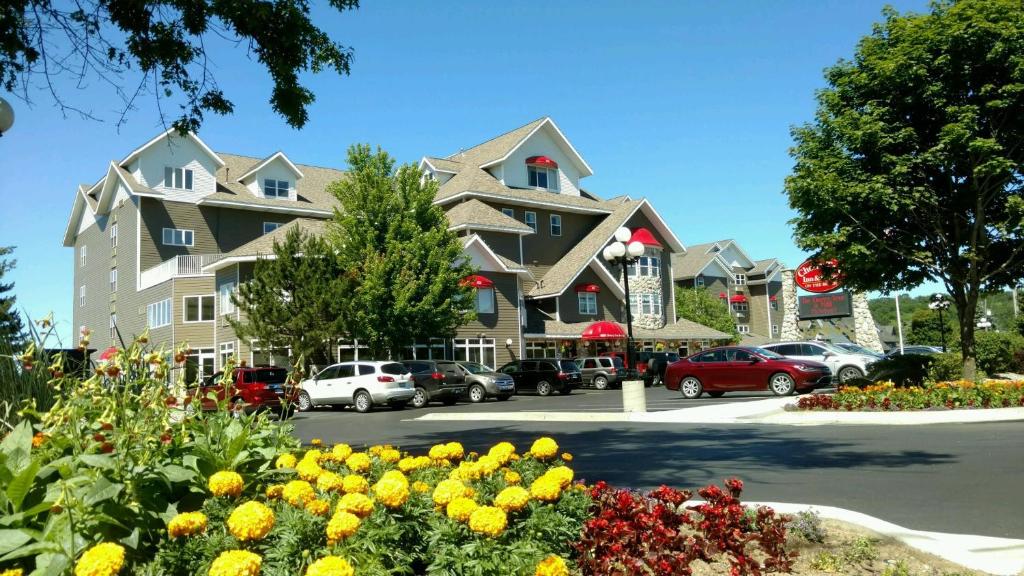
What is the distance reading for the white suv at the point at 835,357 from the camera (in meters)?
26.1

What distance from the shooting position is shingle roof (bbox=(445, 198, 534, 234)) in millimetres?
40812

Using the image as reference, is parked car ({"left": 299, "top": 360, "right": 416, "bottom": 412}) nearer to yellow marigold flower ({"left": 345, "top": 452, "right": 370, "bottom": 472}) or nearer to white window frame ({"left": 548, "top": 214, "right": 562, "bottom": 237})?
yellow marigold flower ({"left": 345, "top": 452, "right": 370, "bottom": 472})

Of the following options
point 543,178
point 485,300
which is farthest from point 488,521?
point 543,178

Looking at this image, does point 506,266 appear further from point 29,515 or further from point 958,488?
point 29,515

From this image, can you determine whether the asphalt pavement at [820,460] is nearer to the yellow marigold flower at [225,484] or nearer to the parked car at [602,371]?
the yellow marigold flower at [225,484]

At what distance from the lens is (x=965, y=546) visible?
5070mm

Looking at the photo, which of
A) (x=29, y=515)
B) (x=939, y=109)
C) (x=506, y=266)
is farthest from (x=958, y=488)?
(x=506, y=266)

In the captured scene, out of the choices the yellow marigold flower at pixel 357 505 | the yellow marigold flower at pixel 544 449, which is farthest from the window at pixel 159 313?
the yellow marigold flower at pixel 357 505

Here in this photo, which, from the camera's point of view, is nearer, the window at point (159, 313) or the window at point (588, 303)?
the window at point (159, 313)

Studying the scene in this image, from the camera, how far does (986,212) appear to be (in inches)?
780

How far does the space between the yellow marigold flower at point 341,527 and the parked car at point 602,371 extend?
33009 mm

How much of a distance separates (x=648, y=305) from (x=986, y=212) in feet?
93.6

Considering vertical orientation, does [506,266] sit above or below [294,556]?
above

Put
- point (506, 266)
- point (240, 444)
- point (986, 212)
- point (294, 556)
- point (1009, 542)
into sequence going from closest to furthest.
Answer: point (294, 556)
point (240, 444)
point (1009, 542)
point (986, 212)
point (506, 266)
